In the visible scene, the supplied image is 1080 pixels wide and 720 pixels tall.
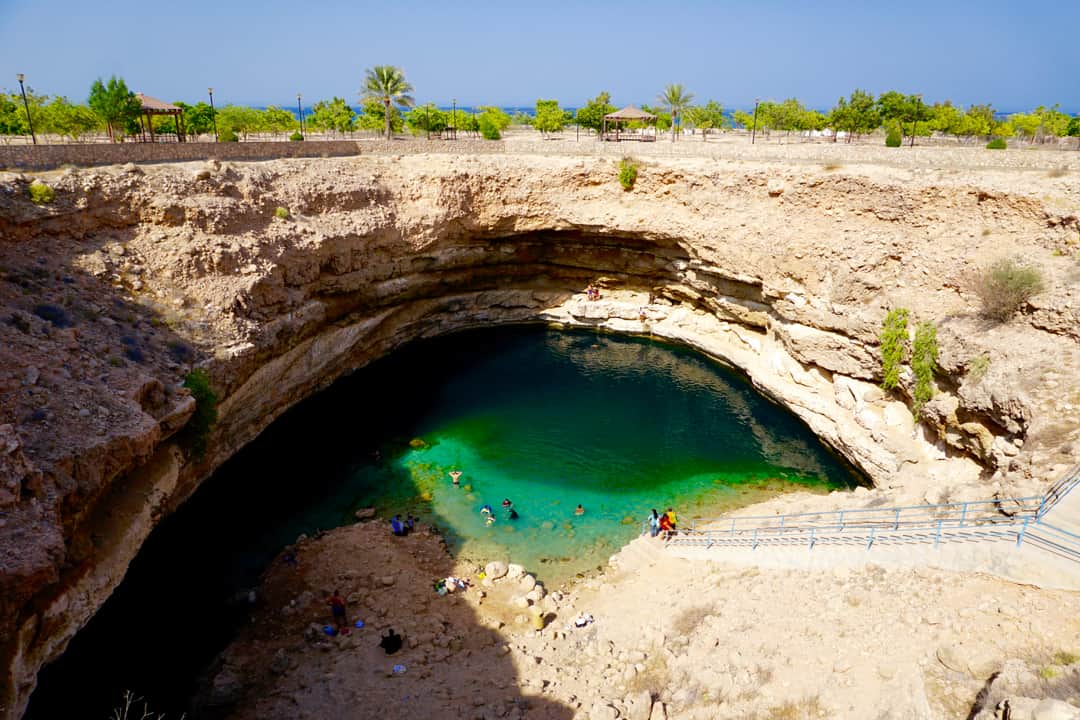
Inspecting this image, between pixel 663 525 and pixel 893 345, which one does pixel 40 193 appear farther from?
pixel 893 345

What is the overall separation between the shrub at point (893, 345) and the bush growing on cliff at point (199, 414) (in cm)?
A: 2623

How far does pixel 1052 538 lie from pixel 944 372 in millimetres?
10724

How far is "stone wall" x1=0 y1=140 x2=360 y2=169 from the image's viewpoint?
2380cm

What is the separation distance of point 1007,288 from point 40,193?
117 feet

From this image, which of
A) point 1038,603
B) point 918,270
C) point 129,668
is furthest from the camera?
point 918,270

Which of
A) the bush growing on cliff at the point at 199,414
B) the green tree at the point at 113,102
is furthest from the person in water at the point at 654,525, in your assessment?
the green tree at the point at 113,102

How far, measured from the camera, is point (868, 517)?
19.1 meters

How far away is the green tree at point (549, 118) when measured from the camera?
62.5 meters

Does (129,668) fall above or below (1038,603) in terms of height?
below

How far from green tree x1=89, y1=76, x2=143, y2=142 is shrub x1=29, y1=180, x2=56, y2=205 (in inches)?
511

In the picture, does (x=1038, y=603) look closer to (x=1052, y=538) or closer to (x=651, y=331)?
(x=1052, y=538)

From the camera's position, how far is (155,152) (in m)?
28.4

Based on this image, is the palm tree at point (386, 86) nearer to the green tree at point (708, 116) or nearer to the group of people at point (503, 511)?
the group of people at point (503, 511)

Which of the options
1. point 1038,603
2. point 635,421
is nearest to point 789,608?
point 1038,603
